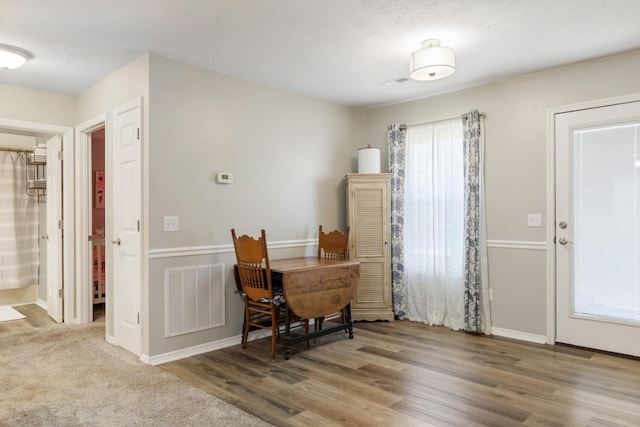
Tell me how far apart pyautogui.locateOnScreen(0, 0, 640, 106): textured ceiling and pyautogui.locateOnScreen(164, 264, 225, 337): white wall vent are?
5.54ft

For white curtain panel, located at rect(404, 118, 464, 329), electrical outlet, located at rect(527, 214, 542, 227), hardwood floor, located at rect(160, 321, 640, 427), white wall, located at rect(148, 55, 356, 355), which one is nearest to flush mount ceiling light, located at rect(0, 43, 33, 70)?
white wall, located at rect(148, 55, 356, 355)

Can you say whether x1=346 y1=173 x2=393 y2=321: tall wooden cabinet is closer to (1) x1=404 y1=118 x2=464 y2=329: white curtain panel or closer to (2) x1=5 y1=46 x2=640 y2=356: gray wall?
(1) x1=404 y1=118 x2=464 y2=329: white curtain panel

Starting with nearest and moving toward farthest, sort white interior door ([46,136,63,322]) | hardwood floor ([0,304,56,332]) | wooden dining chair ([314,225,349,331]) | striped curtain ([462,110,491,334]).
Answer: striped curtain ([462,110,491,334])
wooden dining chair ([314,225,349,331])
hardwood floor ([0,304,56,332])
white interior door ([46,136,63,322])

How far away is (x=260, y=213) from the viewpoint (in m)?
3.85

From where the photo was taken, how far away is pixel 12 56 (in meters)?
2.99

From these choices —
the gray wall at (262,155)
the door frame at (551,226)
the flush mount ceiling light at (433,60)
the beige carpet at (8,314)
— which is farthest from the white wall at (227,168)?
the beige carpet at (8,314)

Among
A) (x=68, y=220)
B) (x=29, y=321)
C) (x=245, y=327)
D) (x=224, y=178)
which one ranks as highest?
(x=224, y=178)

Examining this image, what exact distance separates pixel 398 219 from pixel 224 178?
1922 mm

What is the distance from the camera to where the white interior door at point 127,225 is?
3.19 m

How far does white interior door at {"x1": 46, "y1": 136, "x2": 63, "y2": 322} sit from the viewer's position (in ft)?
14.1

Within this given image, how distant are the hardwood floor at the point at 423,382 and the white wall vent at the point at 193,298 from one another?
0.26 m

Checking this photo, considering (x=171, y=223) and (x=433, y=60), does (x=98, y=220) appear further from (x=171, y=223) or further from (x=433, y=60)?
(x=433, y=60)

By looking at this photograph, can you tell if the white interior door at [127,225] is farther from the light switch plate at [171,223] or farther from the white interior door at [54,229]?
the white interior door at [54,229]

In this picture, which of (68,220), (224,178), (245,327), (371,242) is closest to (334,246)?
(371,242)
